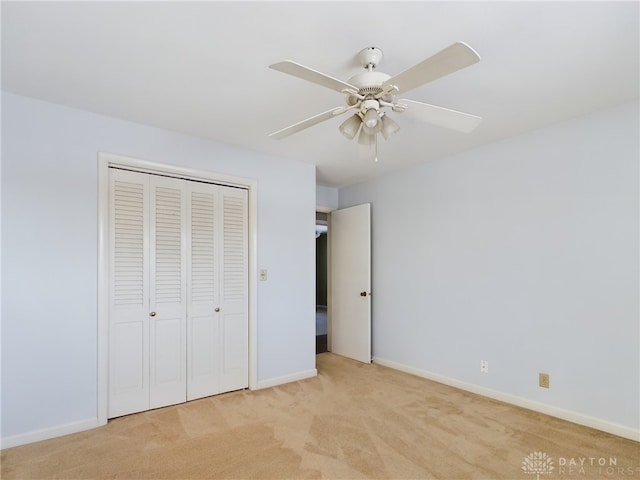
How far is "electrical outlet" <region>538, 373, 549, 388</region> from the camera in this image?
2926mm

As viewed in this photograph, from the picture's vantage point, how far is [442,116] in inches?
75.8

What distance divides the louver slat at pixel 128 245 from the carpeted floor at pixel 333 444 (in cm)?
97

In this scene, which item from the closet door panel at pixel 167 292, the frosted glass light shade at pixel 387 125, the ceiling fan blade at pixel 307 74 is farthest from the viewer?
the closet door panel at pixel 167 292

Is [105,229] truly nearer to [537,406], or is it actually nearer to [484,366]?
[484,366]

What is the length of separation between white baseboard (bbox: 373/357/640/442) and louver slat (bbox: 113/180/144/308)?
115 inches

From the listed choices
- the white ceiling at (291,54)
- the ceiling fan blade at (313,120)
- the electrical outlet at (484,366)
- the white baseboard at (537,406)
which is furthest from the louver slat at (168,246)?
the electrical outlet at (484,366)

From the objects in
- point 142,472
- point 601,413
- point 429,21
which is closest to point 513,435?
point 601,413

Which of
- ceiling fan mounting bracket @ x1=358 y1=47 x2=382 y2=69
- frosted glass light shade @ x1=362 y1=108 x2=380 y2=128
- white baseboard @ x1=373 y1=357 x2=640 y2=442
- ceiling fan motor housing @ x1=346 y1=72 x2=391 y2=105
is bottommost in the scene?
white baseboard @ x1=373 y1=357 x2=640 y2=442

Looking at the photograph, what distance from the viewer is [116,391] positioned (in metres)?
2.84

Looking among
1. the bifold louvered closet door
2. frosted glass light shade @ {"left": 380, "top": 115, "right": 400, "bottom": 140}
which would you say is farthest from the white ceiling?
the bifold louvered closet door

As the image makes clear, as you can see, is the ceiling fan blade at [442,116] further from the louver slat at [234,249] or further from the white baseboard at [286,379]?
the white baseboard at [286,379]

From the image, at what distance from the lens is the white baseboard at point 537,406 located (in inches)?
99.6

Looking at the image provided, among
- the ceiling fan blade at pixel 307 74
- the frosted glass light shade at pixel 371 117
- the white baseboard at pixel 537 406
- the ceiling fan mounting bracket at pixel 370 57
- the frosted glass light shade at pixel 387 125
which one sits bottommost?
the white baseboard at pixel 537 406

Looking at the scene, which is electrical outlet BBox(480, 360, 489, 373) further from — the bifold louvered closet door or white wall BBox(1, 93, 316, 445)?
white wall BBox(1, 93, 316, 445)
